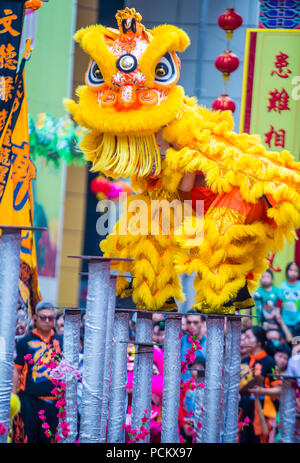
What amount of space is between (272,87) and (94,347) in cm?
278

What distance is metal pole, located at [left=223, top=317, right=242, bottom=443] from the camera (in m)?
2.94

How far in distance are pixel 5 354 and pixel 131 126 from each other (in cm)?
104

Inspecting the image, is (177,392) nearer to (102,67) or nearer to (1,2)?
(102,67)

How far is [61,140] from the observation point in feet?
15.5

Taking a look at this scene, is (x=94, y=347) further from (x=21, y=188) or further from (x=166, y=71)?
(x=21, y=188)

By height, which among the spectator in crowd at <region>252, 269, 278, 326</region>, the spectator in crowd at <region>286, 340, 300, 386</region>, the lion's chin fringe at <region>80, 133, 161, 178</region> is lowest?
the spectator in crowd at <region>286, 340, 300, 386</region>

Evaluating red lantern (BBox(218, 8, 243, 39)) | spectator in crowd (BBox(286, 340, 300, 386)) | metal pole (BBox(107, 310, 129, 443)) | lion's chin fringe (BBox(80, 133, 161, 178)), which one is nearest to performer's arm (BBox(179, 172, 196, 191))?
lion's chin fringe (BBox(80, 133, 161, 178))

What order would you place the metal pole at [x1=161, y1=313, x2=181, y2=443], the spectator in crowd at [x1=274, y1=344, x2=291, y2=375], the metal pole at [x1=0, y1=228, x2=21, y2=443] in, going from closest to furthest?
the metal pole at [x1=0, y1=228, x2=21, y2=443] < the metal pole at [x1=161, y1=313, x2=181, y2=443] < the spectator in crowd at [x1=274, y1=344, x2=291, y2=375]

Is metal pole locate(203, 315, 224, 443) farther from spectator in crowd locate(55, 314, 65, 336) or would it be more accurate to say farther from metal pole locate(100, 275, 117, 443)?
spectator in crowd locate(55, 314, 65, 336)

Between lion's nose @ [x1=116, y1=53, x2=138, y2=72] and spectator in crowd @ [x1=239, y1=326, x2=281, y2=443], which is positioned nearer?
lion's nose @ [x1=116, y1=53, x2=138, y2=72]

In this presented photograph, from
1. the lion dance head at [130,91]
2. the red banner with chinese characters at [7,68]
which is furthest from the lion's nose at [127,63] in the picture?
the red banner with chinese characters at [7,68]

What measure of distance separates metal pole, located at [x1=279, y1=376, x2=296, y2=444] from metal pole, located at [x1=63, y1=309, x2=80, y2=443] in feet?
2.24

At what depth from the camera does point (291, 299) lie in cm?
437
